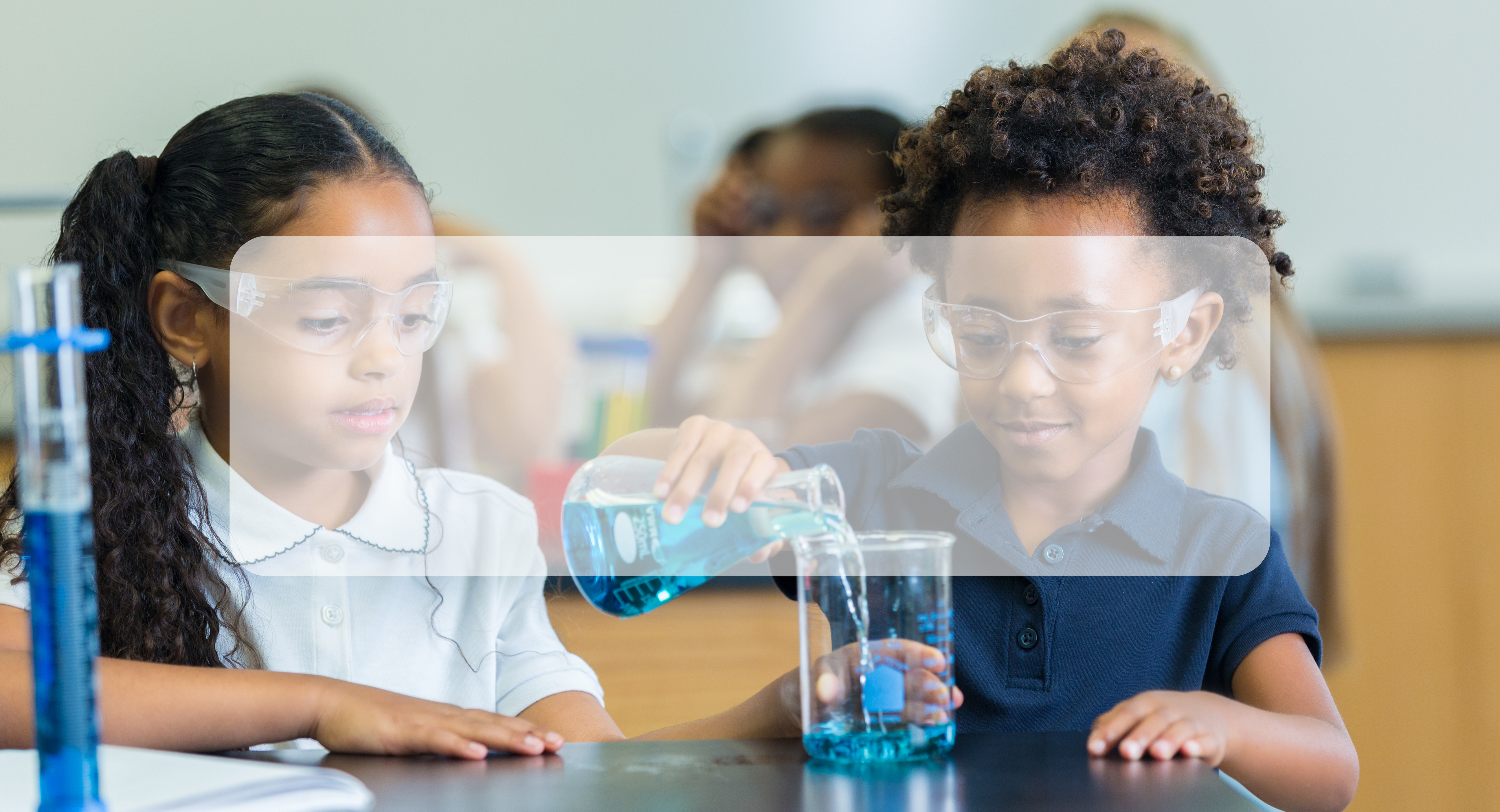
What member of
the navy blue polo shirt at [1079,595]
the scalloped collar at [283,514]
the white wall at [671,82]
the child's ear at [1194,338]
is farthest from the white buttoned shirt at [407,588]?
the white wall at [671,82]

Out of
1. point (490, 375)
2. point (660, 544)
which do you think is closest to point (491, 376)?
point (490, 375)

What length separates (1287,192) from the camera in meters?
2.76

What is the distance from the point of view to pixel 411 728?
681mm

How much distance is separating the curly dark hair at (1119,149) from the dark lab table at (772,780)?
0.33 metres

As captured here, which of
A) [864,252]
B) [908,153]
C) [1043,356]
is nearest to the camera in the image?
[1043,356]

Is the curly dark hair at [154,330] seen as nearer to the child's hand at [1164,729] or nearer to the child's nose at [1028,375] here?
the child's nose at [1028,375]

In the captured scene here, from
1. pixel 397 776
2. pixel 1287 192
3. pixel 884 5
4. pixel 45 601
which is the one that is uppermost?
pixel 884 5

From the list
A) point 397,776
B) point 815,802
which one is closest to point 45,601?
point 397,776

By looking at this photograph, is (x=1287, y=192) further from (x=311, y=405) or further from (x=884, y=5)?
(x=311, y=405)

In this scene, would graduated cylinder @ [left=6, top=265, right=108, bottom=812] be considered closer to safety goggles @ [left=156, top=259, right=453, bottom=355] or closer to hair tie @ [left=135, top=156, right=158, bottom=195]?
safety goggles @ [left=156, top=259, right=453, bottom=355]

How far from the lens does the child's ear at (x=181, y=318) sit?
0.85 metres

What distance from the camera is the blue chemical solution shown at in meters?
0.63

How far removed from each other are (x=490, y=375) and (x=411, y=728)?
1.91 feet

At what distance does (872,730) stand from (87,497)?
1.24ft
